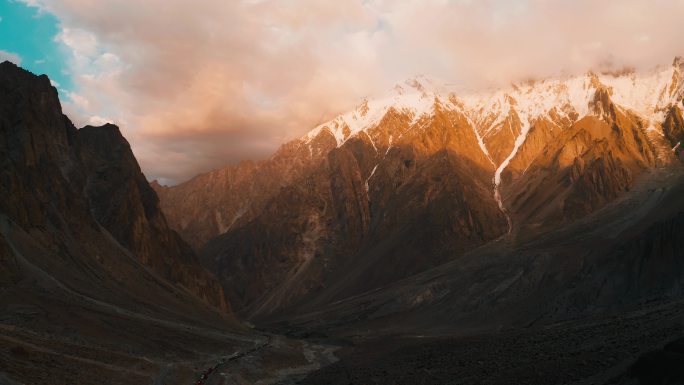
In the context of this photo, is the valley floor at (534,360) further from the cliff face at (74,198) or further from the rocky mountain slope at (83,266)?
the cliff face at (74,198)

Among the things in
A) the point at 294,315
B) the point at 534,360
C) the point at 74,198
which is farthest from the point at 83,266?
the point at 294,315

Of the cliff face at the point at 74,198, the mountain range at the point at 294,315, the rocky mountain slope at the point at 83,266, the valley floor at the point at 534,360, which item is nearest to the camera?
the valley floor at the point at 534,360

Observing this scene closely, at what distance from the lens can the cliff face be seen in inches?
4242

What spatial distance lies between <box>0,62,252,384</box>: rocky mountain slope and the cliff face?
309mm

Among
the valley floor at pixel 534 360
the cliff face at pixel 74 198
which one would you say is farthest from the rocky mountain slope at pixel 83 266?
the valley floor at pixel 534 360

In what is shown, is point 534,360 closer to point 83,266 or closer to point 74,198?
point 83,266

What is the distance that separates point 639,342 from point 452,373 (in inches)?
536

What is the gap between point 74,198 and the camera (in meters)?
130

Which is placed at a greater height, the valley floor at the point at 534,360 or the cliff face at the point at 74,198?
the cliff face at the point at 74,198

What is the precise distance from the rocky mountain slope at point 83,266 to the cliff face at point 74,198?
309 mm

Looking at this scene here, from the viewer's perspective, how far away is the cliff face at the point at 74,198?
354 ft

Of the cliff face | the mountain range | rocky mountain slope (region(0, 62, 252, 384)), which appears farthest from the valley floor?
the cliff face

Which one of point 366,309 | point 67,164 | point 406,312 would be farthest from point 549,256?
point 67,164

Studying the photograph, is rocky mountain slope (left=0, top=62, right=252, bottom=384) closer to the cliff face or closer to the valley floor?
the cliff face
